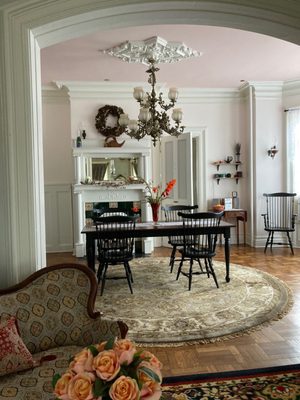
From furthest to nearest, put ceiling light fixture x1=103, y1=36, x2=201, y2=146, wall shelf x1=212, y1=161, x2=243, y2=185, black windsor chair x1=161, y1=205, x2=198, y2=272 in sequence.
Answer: wall shelf x1=212, y1=161, x2=243, y2=185, black windsor chair x1=161, y1=205, x2=198, y2=272, ceiling light fixture x1=103, y1=36, x2=201, y2=146

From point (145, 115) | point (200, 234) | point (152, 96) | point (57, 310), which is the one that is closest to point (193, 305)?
point (200, 234)

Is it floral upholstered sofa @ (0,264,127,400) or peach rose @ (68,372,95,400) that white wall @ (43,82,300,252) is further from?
peach rose @ (68,372,95,400)

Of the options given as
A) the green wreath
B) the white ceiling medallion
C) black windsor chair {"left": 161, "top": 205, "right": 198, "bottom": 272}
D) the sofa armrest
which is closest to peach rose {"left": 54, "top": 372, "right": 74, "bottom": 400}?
the sofa armrest

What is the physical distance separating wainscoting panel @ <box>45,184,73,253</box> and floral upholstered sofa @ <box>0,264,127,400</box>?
4.69 meters

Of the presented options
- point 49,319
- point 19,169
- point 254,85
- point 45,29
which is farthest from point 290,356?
point 254,85

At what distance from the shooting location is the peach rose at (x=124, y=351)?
1090 millimetres

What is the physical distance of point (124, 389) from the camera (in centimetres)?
101

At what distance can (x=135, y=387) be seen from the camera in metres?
1.02

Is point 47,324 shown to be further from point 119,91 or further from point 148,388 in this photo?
point 119,91

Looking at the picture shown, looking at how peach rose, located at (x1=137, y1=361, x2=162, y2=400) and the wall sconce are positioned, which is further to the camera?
the wall sconce

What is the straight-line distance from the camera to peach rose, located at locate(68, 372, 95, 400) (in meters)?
1.01

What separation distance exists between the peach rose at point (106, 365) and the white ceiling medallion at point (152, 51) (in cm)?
398

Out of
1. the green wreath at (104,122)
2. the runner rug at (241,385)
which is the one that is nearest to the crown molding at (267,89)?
the green wreath at (104,122)

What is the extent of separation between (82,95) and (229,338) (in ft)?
16.8
